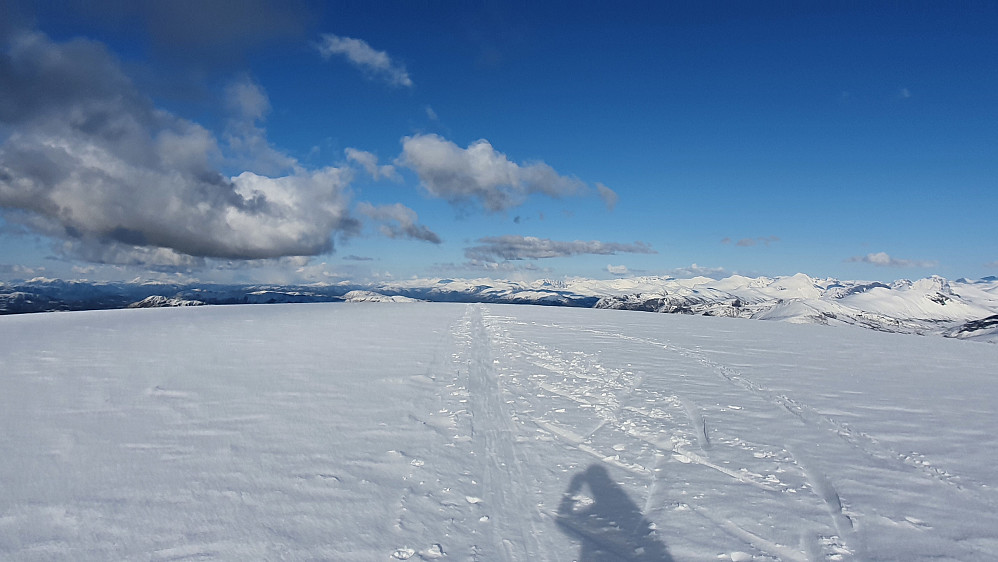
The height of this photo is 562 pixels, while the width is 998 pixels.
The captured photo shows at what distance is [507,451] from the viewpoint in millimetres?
7660

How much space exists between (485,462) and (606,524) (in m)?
2.36

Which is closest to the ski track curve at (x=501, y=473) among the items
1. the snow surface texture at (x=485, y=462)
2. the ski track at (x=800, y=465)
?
the snow surface texture at (x=485, y=462)

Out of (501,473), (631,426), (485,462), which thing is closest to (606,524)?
(501,473)

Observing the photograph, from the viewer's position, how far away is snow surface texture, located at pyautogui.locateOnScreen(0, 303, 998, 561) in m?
4.99

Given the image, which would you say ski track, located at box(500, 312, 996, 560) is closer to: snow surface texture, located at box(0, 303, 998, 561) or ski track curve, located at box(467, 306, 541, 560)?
snow surface texture, located at box(0, 303, 998, 561)

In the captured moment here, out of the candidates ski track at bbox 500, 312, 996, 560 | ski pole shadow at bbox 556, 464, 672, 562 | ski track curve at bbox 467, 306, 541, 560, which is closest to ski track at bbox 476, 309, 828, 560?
ski track at bbox 500, 312, 996, 560

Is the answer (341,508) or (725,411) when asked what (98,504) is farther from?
(725,411)

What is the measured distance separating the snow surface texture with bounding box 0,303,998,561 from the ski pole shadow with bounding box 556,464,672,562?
30 millimetres

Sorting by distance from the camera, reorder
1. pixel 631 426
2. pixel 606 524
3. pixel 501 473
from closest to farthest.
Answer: pixel 606 524 < pixel 501 473 < pixel 631 426

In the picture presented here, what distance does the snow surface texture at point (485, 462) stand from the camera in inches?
197

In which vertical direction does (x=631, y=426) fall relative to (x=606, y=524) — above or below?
above

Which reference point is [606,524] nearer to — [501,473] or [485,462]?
[501,473]

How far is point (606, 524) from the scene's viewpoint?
5.40m

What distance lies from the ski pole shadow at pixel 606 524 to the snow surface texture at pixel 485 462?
0.03m
